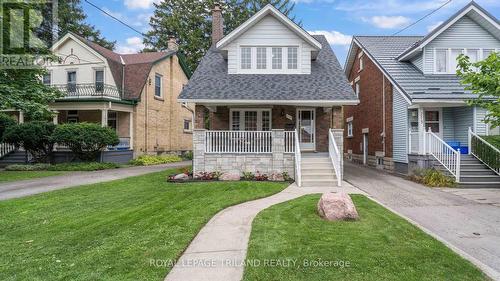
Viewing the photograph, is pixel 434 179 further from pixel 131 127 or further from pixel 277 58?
pixel 131 127

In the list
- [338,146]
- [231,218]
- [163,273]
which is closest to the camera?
[163,273]

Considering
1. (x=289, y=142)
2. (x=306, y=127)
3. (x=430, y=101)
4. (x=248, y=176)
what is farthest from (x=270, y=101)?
(x=430, y=101)

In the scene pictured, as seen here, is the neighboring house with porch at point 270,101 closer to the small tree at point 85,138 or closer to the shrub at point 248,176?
the shrub at point 248,176

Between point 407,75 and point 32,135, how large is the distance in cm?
2026

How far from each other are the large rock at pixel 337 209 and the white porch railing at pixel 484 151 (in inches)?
378

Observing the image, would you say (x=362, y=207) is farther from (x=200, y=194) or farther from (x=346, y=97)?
(x=346, y=97)

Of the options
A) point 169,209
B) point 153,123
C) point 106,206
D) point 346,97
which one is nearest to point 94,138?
point 153,123

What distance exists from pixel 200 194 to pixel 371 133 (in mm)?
13659

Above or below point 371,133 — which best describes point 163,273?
below

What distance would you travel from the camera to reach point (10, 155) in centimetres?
2017

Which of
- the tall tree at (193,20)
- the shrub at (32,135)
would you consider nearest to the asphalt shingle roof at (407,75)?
the shrub at (32,135)

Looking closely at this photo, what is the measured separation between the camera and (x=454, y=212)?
7984 mm

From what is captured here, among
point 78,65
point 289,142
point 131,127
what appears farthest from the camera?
point 78,65

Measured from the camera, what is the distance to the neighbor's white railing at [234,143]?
13.4m
